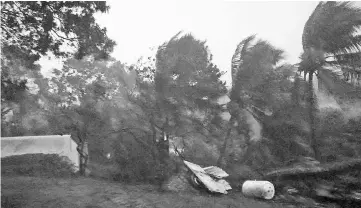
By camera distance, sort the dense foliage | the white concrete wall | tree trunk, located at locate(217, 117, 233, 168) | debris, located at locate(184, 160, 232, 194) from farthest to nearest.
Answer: tree trunk, located at locate(217, 117, 233, 168) → the dense foliage → the white concrete wall → debris, located at locate(184, 160, 232, 194)

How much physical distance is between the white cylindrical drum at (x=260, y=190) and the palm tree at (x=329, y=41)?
2.75 m

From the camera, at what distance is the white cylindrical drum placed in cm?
622

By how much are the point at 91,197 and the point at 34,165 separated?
2.84 meters

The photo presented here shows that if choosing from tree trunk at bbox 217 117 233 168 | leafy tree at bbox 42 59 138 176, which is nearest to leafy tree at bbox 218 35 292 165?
tree trunk at bbox 217 117 233 168

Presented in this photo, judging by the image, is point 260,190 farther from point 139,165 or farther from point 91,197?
point 91,197

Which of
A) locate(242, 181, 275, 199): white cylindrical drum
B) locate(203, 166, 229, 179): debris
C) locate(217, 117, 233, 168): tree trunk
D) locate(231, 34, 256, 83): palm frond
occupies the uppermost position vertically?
locate(231, 34, 256, 83): palm frond

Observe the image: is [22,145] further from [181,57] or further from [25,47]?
[181,57]

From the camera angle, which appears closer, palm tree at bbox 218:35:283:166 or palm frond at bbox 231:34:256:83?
palm tree at bbox 218:35:283:166

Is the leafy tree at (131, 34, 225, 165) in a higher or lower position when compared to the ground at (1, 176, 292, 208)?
higher

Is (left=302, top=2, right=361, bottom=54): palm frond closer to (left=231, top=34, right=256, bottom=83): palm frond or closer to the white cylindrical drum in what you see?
(left=231, top=34, right=256, bottom=83): palm frond

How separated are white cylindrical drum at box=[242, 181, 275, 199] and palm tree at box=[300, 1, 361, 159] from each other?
9.02 feet

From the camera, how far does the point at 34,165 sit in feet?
22.2

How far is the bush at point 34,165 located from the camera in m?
6.58

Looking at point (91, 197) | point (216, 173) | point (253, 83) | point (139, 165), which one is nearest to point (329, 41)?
point (253, 83)
